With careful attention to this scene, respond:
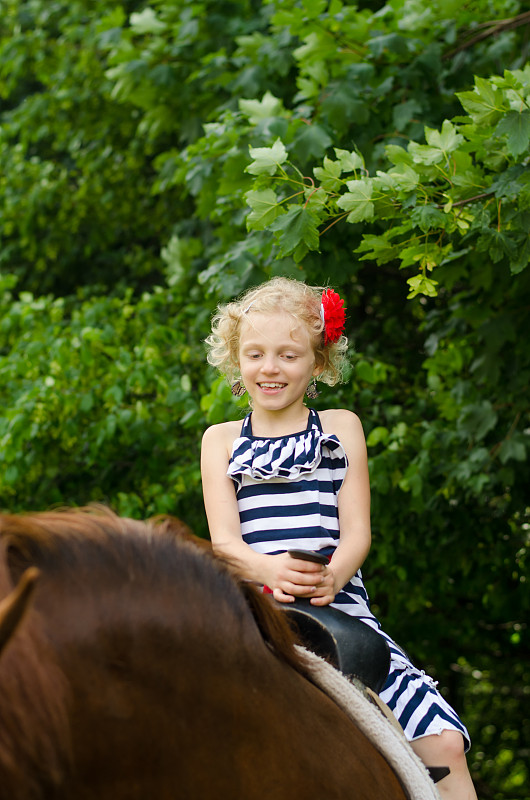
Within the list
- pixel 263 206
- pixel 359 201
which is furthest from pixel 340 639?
pixel 263 206

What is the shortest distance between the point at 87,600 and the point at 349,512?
115cm

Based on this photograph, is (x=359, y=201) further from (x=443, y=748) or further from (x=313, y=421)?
(x=443, y=748)

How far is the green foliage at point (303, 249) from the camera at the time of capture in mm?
2906

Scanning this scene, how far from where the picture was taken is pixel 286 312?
89.3 inches

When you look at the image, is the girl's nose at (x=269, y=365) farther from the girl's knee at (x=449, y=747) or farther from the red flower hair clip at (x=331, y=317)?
the girl's knee at (x=449, y=747)

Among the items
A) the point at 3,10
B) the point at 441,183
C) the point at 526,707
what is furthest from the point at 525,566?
the point at 3,10

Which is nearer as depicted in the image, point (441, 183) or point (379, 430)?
point (441, 183)

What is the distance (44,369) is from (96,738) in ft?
13.2

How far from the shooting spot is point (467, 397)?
4.52 metres

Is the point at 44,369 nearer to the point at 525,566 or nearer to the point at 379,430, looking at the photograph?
the point at 379,430

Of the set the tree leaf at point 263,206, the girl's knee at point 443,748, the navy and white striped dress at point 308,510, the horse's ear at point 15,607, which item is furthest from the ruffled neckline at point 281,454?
the horse's ear at point 15,607

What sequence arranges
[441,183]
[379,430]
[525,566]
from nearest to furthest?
[441,183] → [379,430] → [525,566]

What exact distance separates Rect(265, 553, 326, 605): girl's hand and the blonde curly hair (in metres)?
0.71

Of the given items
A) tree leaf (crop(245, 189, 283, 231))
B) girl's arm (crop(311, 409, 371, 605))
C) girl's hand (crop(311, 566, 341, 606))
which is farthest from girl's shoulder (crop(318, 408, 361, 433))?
tree leaf (crop(245, 189, 283, 231))
